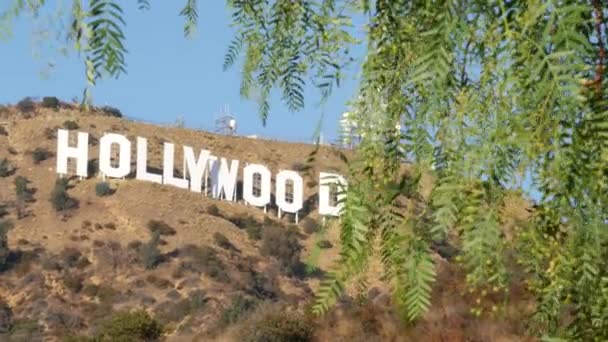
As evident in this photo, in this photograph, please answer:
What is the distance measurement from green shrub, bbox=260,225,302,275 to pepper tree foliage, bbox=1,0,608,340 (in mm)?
56844

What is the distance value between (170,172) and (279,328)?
3738 centimetres

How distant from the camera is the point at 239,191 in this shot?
70.9 meters

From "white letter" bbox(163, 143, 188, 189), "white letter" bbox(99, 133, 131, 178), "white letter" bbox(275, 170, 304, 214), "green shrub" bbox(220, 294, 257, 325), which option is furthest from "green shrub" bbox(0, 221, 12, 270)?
"white letter" bbox(275, 170, 304, 214)

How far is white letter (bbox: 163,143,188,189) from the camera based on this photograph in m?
62.7

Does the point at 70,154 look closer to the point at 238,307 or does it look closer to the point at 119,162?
the point at 119,162

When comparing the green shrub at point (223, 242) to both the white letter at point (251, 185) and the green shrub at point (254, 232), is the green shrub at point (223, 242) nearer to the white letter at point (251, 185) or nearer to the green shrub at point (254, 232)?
the green shrub at point (254, 232)

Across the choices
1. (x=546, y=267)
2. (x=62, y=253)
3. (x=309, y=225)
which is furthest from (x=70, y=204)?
(x=546, y=267)

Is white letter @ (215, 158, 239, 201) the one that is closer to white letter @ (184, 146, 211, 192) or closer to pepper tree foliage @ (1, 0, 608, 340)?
white letter @ (184, 146, 211, 192)

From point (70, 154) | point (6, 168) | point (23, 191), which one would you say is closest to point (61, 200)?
point (23, 191)

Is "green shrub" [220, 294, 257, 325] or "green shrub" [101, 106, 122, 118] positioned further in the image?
"green shrub" [101, 106, 122, 118]

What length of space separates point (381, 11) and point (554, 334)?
2.56 ft

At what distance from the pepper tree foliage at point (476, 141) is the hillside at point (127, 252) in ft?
125

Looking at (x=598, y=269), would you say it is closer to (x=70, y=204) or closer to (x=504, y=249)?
(x=504, y=249)

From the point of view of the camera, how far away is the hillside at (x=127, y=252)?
4991 cm
